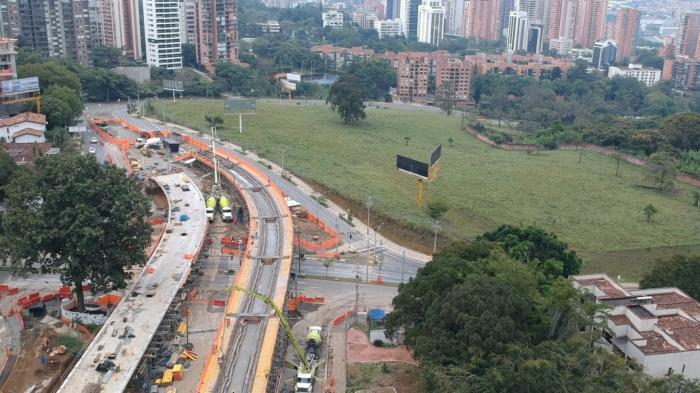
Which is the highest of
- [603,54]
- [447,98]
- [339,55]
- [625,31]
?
[625,31]

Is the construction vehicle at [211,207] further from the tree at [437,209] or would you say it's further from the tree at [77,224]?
the tree at [437,209]

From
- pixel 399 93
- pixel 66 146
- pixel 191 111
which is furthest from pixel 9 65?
pixel 399 93

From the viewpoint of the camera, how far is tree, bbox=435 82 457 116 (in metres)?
106

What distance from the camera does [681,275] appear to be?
35.5 m

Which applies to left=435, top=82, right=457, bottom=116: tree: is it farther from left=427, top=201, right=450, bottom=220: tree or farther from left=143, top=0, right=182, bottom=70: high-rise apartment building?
left=427, top=201, right=450, bottom=220: tree

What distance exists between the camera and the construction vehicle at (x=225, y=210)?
48188 mm

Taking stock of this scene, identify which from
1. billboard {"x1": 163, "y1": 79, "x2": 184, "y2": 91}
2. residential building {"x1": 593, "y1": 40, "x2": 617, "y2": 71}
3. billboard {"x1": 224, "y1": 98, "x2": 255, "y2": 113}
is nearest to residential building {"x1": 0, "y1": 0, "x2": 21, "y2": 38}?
billboard {"x1": 163, "y1": 79, "x2": 184, "y2": 91}

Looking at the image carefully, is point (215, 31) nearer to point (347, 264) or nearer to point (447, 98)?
point (447, 98)

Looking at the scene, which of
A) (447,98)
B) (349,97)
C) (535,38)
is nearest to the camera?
(349,97)

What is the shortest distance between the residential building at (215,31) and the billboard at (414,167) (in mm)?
71288

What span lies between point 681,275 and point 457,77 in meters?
87.8

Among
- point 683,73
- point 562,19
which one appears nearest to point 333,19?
point 562,19

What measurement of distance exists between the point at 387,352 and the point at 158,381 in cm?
1029

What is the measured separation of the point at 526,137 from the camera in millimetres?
87562
